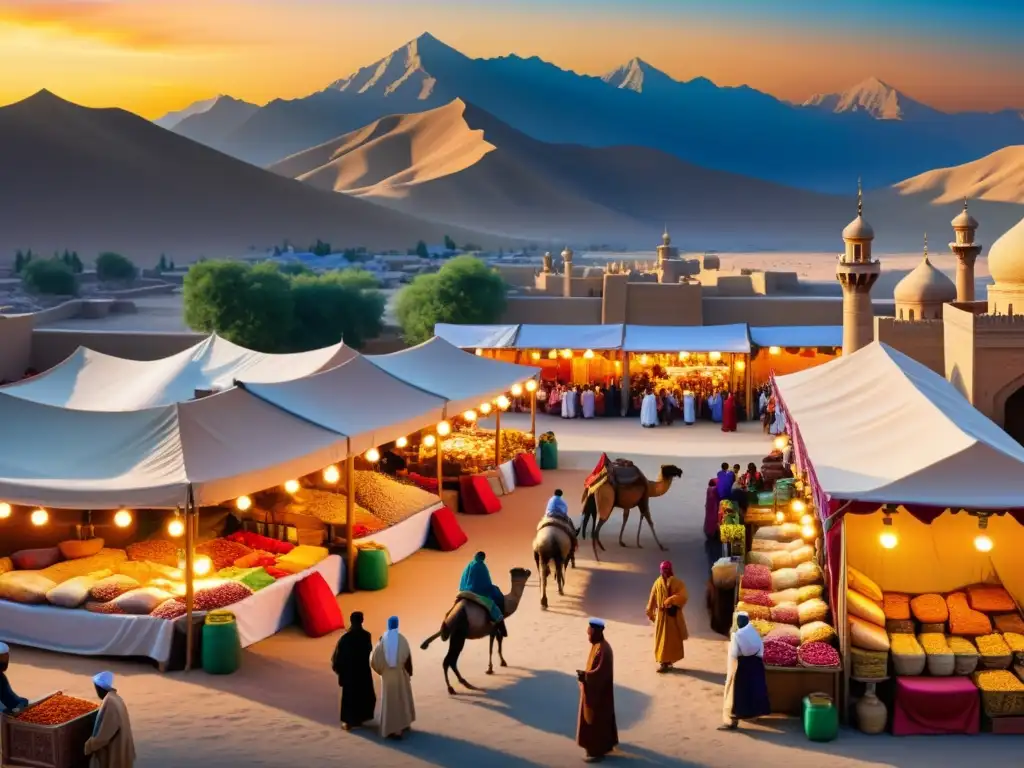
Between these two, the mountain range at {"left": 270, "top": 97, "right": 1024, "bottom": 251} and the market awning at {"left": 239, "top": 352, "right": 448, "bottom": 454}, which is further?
the mountain range at {"left": 270, "top": 97, "right": 1024, "bottom": 251}

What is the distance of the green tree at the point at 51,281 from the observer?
2995 inches

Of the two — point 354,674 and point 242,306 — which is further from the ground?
point 242,306

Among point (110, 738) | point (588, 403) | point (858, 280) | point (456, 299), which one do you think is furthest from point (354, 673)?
point (456, 299)

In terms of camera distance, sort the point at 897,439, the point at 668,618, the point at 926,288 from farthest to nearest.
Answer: the point at 926,288
the point at 897,439
the point at 668,618

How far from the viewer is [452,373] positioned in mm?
20156

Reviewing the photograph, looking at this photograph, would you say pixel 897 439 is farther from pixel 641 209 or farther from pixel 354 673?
pixel 641 209

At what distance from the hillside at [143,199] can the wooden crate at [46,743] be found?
120m

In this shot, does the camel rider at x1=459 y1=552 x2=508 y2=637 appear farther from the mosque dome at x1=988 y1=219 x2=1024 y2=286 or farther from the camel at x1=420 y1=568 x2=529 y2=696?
the mosque dome at x1=988 y1=219 x2=1024 y2=286

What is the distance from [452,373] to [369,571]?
5650mm

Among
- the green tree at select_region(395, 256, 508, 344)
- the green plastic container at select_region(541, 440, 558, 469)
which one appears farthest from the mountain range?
the green plastic container at select_region(541, 440, 558, 469)

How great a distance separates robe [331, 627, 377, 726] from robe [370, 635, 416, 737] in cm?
15

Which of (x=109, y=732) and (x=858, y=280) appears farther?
(x=858, y=280)

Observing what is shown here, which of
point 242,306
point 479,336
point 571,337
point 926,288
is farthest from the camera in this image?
point 242,306

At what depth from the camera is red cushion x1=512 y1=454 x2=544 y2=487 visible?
21.4 meters
